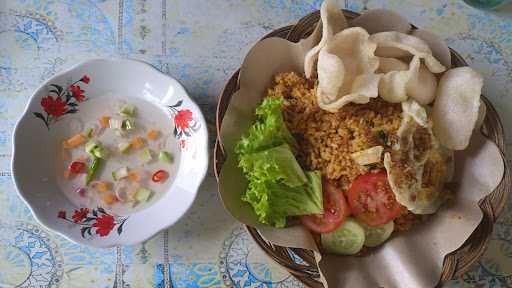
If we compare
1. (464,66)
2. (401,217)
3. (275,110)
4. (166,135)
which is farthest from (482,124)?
(166,135)

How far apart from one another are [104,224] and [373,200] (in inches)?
35.0

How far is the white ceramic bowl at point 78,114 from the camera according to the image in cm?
174

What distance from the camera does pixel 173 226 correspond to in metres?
1.84

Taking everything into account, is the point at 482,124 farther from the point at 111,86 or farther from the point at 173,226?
the point at 111,86

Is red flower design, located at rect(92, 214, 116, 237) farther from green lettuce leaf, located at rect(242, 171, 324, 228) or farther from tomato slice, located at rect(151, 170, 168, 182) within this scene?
green lettuce leaf, located at rect(242, 171, 324, 228)

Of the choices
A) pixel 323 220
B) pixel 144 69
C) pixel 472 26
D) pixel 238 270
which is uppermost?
pixel 472 26

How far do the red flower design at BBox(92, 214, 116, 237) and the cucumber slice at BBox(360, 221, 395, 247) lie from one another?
0.83m

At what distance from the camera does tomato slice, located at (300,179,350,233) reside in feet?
5.54

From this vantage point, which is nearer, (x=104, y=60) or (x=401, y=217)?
(x=401, y=217)

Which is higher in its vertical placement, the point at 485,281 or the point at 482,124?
the point at 482,124

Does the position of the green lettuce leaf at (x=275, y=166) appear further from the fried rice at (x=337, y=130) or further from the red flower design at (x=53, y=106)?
the red flower design at (x=53, y=106)

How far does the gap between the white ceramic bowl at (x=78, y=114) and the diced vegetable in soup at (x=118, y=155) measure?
25mm

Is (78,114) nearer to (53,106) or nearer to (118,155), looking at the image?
(53,106)

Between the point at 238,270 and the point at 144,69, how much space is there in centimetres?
78
